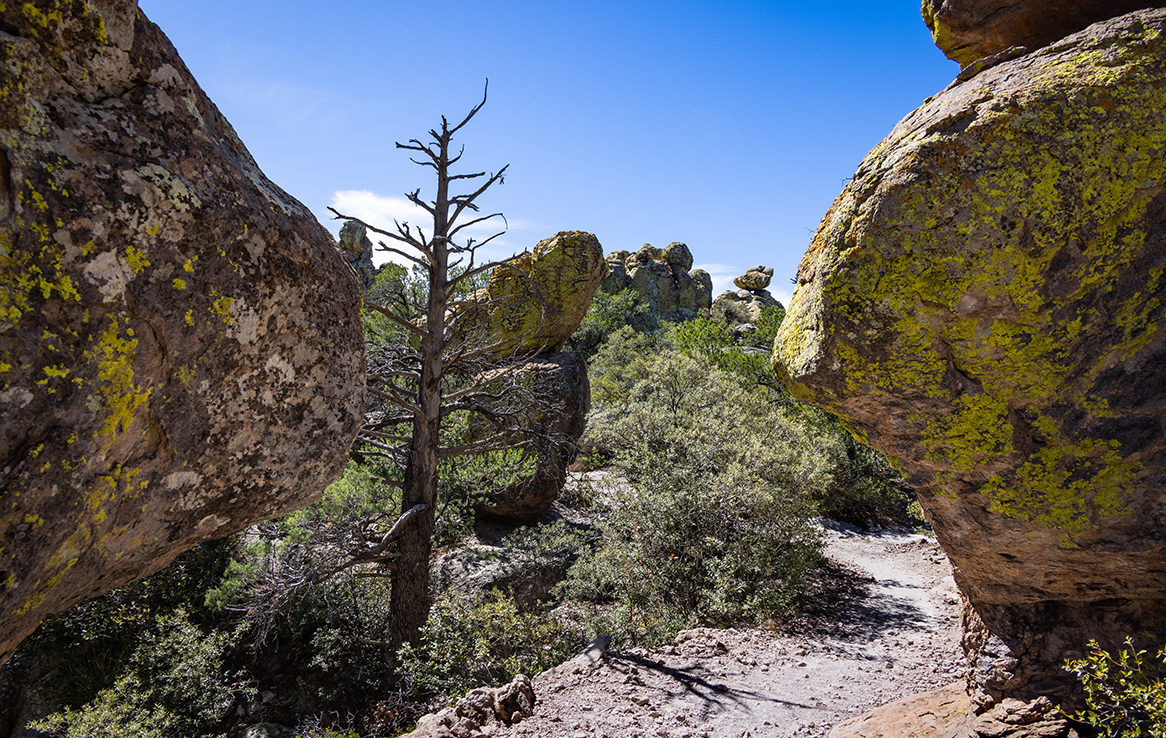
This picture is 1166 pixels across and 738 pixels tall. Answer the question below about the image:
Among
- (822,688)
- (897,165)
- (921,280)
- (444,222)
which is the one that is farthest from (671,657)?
(444,222)

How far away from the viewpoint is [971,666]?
3.57 meters

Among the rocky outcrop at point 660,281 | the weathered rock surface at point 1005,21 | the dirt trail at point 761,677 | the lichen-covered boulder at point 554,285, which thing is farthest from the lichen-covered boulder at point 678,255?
the weathered rock surface at point 1005,21

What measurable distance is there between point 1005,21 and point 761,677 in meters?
5.63

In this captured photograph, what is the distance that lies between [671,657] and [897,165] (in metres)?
5.09

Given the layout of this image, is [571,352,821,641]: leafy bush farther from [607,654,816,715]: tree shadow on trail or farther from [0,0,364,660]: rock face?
[0,0,364,660]: rock face

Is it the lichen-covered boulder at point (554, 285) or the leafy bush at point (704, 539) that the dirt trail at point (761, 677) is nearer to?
the leafy bush at point (704, 539)

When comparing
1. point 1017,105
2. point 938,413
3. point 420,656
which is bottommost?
point 420,656

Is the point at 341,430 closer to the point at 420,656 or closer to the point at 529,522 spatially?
the point at 420,656

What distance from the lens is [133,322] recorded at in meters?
1.99

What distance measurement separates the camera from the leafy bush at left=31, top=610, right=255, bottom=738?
686 centimetres

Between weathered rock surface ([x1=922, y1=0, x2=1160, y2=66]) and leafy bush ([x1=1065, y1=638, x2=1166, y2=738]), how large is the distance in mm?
3310

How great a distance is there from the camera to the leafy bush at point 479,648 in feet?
19.5

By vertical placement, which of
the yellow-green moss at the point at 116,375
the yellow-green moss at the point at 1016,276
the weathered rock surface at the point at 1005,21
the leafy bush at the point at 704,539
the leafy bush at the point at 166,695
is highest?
the weathered rock surface at the point at 1005,21

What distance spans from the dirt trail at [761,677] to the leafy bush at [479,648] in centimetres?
83
